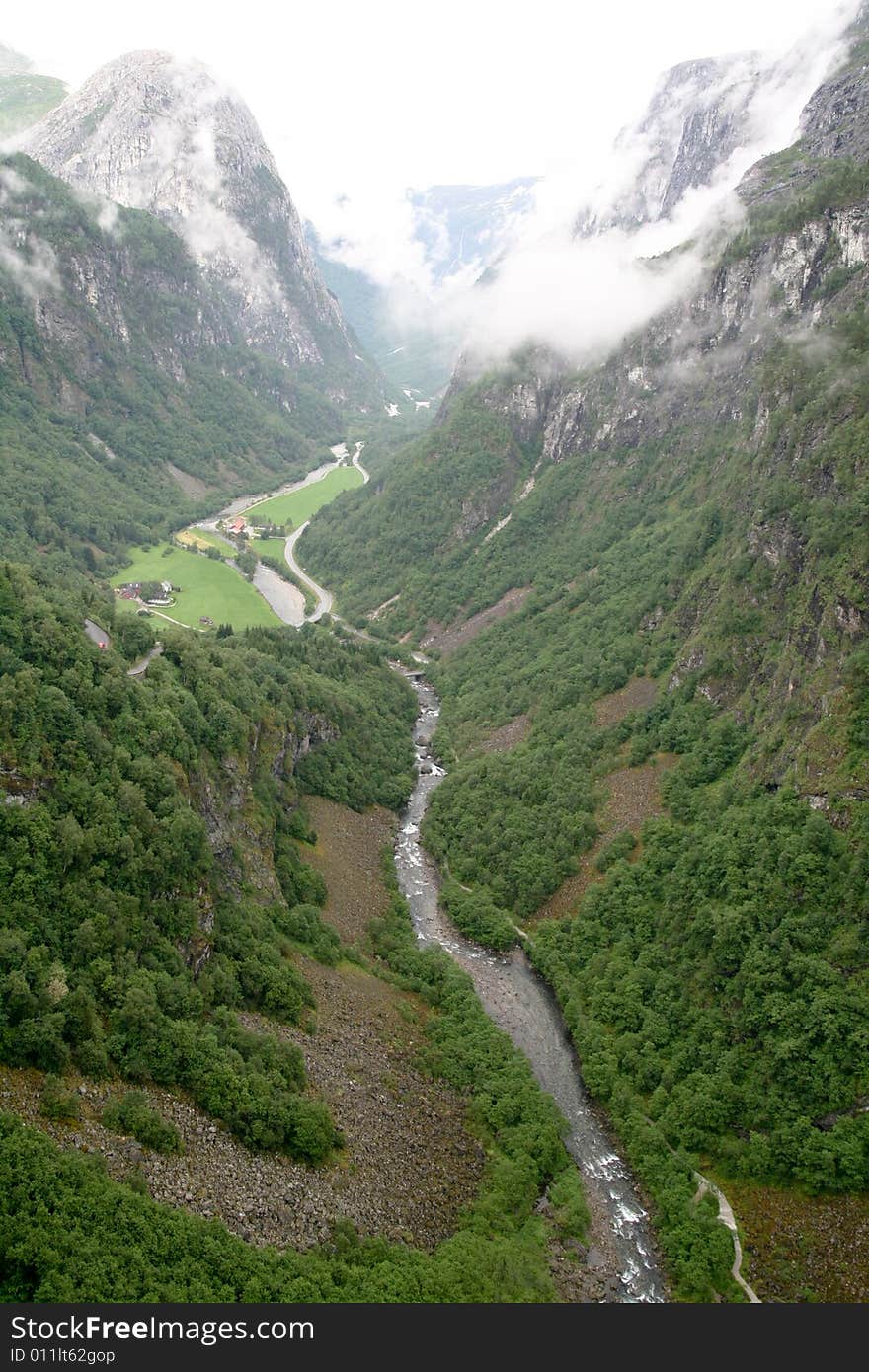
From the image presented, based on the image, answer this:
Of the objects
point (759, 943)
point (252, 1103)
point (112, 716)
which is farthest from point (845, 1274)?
point (112, 716)

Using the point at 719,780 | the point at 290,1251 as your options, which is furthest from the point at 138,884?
the point at 719,780

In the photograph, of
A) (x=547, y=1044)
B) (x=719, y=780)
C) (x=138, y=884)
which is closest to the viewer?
(x=138, y=884)

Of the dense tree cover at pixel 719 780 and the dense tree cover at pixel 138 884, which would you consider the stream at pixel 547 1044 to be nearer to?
the dense tree cover at pixel 719 780

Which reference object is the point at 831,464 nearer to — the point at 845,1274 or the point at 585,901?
the point at 585,901

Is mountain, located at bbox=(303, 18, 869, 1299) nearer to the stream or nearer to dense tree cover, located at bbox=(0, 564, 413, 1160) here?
the stream

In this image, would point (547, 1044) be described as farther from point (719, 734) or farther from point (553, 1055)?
point (719, 734)

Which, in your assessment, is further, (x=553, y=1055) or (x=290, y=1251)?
(x=553, y=1055)

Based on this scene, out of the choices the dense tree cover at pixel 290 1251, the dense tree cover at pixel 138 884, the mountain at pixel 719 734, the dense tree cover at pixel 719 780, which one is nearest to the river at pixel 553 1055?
the mountain at pixel 719 734
